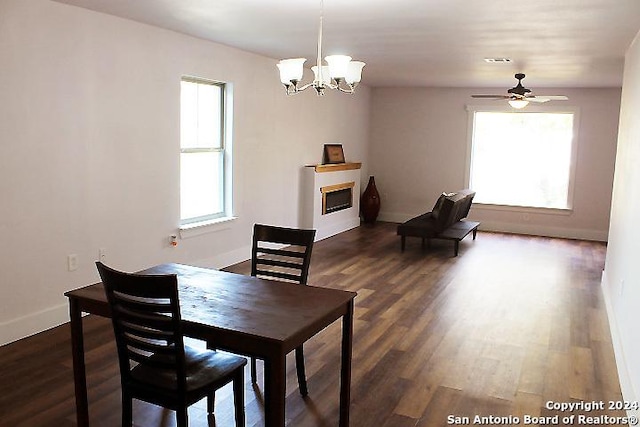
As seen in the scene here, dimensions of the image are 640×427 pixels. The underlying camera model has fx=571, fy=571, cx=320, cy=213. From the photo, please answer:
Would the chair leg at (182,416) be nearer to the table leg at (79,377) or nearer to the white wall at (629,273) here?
the table leg at (79,377)

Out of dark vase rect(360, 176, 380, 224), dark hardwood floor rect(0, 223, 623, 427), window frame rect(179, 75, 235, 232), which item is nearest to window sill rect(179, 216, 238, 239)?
window frame rect(179, 75, 235, 232)

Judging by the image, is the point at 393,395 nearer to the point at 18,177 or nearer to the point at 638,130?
the point at 638,130

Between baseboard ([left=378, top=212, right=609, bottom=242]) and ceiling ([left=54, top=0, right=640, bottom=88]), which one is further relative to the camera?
baseboard ([left=378, top=212, right=609, bottom=242])

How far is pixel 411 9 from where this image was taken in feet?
12.4

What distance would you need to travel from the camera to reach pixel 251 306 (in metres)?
2.51

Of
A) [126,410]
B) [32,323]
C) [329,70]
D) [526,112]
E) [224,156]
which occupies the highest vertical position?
[526,112]

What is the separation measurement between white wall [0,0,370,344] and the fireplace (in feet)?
6.29

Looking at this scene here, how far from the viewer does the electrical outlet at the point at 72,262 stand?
4.23 meters

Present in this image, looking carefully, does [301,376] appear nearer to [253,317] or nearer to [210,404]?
[210,404]

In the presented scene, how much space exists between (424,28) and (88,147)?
2726mm

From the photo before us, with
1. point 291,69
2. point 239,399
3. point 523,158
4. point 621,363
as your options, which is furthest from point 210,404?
point 523,158

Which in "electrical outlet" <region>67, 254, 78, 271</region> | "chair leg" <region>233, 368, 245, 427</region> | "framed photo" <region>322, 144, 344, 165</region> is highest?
"framed photo" <region>322, 144, 344, 165</region>

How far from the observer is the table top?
7.32ft

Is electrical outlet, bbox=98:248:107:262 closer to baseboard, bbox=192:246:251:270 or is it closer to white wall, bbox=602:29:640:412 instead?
baseboard, bbox=192:246:251:270
